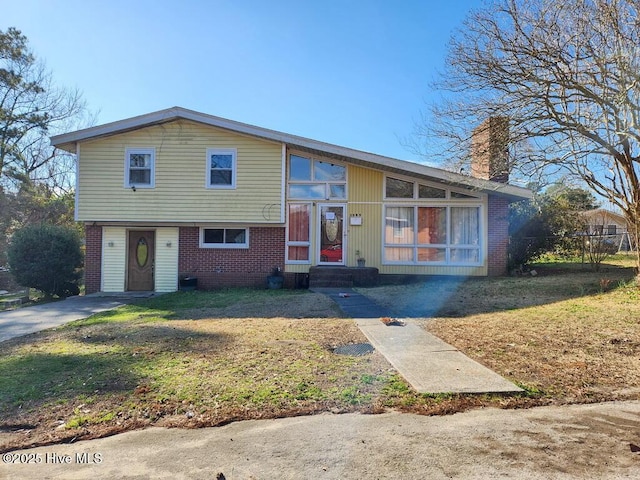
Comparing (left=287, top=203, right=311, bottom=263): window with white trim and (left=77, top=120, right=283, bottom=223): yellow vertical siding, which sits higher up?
(left=77, top=120, right=283, bottom=223): yellow vertical siding

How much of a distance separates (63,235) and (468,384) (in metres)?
14.5

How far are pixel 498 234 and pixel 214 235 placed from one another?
9297mm

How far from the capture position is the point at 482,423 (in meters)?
3.29

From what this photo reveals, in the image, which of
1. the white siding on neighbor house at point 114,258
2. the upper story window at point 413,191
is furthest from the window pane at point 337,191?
the white siding on neighbor house at point 114,258

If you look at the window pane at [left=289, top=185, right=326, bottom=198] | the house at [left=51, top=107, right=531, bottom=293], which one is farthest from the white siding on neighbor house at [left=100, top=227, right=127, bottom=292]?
the window pane at [left=289, top=185, right=326, bottom=198]

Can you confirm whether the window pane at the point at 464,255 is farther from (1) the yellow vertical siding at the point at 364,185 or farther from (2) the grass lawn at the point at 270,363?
(2) the grass lawn at the point at 270,363

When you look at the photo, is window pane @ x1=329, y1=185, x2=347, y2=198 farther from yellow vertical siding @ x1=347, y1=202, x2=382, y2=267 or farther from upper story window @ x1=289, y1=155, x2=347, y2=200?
yellow vertical siding @ x1=347, y1=202, x2=382, y2=267

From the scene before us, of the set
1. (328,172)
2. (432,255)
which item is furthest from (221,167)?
(432,255)

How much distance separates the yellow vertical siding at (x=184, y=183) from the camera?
Result: 13.0m

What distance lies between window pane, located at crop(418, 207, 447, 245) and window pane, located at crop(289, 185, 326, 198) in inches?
130

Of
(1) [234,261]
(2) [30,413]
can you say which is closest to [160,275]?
(1) [234,261]

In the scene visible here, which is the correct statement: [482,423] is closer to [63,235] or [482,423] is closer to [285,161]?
[285,161]

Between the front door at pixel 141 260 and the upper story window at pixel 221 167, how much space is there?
280 cm

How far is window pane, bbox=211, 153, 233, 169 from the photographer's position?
1312 centimetres
